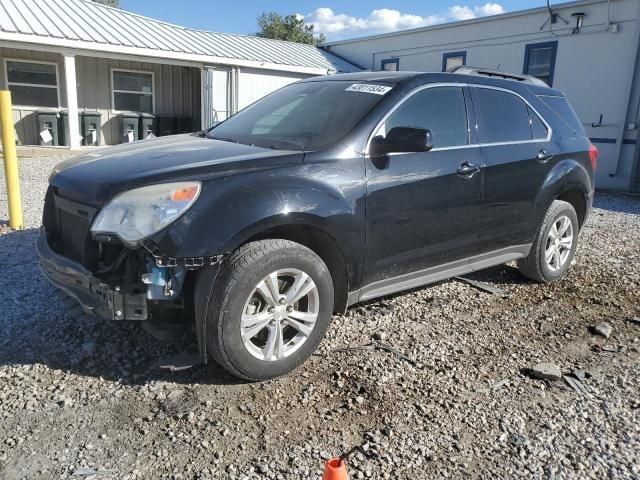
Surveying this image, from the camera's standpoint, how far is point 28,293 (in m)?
4.36

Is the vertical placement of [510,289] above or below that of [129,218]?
below

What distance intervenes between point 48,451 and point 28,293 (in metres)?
2.17

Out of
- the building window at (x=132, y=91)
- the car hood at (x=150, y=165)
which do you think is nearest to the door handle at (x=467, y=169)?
the car hood at (x=150, y=165)

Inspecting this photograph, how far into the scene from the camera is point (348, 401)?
3.06m

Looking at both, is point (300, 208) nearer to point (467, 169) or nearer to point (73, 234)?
point (73, 234)

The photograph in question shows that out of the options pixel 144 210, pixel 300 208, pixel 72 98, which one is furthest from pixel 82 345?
pixel 72 98

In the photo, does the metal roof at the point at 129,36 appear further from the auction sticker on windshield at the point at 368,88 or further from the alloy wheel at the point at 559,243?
the alloy wheel at the point at 559,243


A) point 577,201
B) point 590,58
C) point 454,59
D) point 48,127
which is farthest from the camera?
point 454,59

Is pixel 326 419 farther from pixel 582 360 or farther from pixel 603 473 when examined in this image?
pixel 582 360

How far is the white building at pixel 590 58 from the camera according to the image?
12.3 metres

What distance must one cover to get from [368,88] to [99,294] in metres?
2.35

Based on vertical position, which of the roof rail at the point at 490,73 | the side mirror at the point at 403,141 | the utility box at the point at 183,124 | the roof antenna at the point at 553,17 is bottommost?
the utility box at the point at 183,124

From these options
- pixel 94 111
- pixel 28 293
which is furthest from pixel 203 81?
pixel 28 293

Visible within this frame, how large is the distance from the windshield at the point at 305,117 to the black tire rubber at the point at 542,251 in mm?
2177
